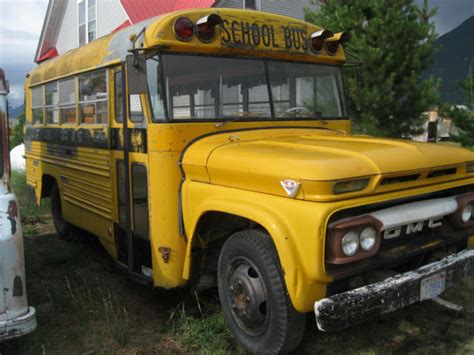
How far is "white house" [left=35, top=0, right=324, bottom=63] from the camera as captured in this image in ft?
52.0

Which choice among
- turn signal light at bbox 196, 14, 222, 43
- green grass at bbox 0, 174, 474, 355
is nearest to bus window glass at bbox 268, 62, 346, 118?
turn signal light at bbox 196, 14, 222, 43

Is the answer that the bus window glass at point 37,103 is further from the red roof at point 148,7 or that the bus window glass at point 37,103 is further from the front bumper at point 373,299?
the red roof at point 148,7

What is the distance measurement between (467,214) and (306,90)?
1753mm

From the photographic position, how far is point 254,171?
315 centimetres

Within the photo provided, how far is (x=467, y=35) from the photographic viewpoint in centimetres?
14325

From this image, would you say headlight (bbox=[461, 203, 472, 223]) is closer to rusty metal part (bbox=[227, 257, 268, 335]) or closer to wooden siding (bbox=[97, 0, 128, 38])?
rusty metal part (bbox=[227, 257, 268, 335])

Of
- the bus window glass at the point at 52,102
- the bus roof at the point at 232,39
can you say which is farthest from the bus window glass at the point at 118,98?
the bus window glass at the point at 52,102

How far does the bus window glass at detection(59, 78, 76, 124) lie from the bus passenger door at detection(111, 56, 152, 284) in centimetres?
110

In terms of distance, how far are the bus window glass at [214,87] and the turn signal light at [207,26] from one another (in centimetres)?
16

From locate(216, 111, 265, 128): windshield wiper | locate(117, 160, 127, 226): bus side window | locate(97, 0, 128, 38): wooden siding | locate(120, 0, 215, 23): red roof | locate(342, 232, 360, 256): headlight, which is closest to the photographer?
locate(342, 232, 360, 256): headlight

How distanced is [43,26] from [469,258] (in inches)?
831

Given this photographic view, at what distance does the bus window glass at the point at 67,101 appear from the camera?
17.4 ft

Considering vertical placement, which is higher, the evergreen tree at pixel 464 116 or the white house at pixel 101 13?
the white house at pixel 101 13

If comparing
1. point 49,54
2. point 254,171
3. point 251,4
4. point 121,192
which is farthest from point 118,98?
point 49,54
